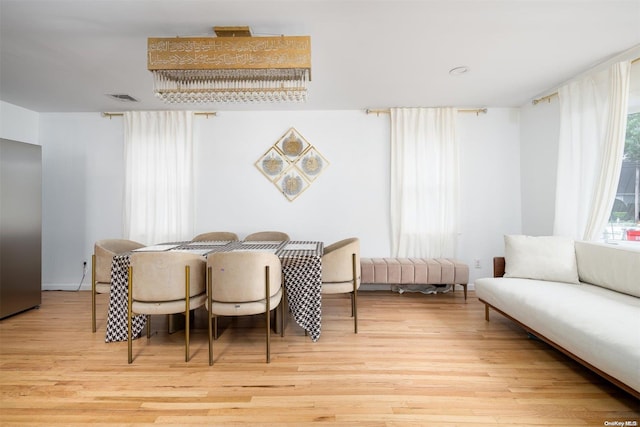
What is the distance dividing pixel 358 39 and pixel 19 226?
14.0ft

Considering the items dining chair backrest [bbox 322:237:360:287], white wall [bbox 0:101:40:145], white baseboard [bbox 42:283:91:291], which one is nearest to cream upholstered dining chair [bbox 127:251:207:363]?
dining chair backrest [bbox 322:237:360:287]

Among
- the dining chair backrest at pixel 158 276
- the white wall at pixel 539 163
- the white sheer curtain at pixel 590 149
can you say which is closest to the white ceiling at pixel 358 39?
the white sheer curtain at pixel 590 149

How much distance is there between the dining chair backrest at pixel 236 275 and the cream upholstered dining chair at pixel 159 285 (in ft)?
0.77

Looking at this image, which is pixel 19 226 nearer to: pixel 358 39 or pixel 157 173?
pixel 157 173

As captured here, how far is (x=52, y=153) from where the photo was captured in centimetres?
459

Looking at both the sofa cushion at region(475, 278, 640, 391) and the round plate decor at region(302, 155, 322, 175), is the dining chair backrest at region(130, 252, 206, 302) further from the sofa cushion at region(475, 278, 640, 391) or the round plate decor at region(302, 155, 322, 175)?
the sofa cushion at region(475, 278, 640, 391)

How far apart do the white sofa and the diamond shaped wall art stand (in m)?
2.65

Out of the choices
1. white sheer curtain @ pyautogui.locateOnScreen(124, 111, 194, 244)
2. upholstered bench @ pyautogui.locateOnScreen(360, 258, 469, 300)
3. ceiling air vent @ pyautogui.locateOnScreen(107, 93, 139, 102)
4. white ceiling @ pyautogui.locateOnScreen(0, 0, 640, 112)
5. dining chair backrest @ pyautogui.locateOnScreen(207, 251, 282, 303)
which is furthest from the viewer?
white sheer curtain @ pyautogui.locateOnScreen(124, 111, 194, 244)

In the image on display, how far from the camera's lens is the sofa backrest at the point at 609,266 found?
241cm

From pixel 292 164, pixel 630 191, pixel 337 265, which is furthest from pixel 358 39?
pixel 630 191

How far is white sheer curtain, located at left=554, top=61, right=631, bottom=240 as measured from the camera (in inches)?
114

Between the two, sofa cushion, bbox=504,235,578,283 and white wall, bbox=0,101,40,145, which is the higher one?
white wall, bbox=0,101,40,145

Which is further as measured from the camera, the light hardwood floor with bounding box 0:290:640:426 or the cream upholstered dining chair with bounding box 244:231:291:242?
the cream upholstered dining chair with bounding box 244:231:291:242

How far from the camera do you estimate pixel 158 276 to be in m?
2.30
